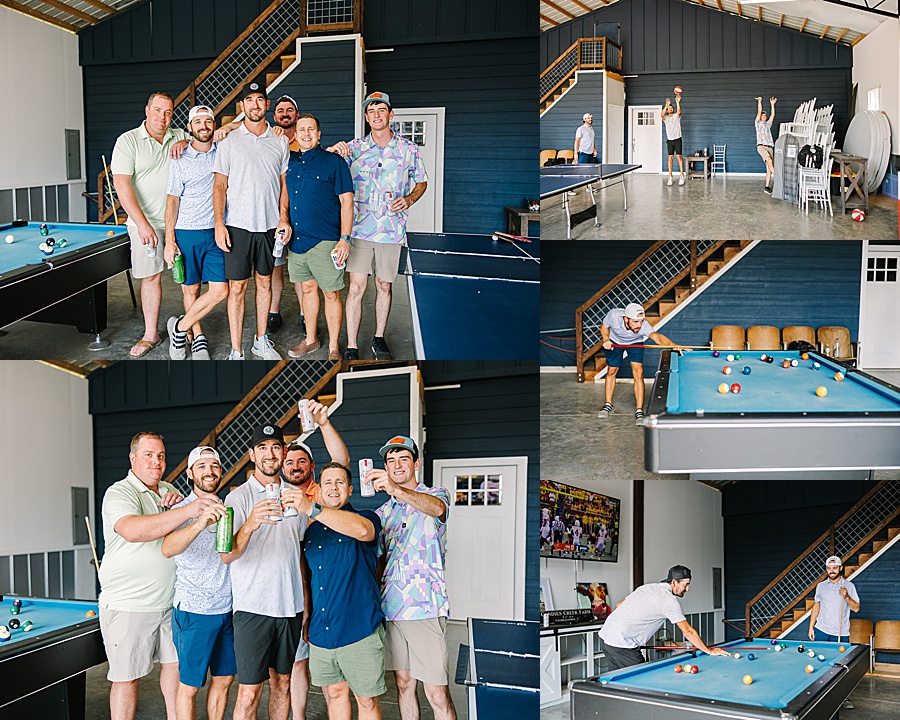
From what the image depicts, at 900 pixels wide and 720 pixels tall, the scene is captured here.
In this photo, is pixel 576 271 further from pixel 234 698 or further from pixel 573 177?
pixel 234 698

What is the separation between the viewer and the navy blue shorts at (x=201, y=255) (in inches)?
193

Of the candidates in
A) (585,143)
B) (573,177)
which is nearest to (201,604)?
(573,177)

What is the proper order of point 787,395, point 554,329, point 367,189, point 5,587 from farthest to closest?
point 554,329 → point 5,587 → point 367,189 → point 787,395

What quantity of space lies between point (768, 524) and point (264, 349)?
6.59m

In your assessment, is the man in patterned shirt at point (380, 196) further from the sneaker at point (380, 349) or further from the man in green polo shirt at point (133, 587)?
the man in green polo shirt at point (133, 587)

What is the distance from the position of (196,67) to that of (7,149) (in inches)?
50.8

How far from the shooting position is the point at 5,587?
629 centimetres

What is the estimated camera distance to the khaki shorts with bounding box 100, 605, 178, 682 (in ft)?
13.4

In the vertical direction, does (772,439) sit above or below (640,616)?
above

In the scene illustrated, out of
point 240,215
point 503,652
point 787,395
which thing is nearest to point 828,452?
point 787,395

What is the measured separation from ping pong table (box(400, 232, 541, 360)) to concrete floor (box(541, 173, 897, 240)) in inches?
52.0

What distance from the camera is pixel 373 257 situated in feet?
17.7

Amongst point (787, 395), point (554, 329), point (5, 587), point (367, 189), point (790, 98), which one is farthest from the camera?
point (554, 329)

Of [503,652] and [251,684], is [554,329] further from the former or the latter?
[251,684]
